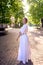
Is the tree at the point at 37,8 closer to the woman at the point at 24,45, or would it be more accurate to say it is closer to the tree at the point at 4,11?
the tree at the point at 4,11

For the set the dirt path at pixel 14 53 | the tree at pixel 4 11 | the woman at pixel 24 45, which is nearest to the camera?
the woman at pixel 24 45

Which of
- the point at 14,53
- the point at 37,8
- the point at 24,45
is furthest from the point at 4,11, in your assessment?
the point at 37,8

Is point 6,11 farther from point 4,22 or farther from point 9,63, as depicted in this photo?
point 9,63

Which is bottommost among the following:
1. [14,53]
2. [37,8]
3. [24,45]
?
[37,8]

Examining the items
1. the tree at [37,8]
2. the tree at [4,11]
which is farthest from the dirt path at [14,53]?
the tree at [37,8]

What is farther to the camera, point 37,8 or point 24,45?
point 37,8

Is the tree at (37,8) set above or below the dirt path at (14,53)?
below

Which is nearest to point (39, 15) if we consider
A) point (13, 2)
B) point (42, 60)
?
point (13, 2)

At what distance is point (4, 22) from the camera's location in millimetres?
28047

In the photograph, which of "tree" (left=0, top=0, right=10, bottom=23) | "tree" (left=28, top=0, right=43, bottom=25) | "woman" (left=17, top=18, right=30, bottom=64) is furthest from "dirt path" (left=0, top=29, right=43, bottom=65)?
"tree" (left=28, top=0, right=43, bottom=25)

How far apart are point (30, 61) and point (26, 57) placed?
31 centimetres

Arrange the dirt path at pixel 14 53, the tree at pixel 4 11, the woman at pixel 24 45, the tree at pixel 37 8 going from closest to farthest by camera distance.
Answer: the woman at pixel 24 45, the dirt path at pixel 14 53, the tree at pixel 4 11, the tree at pixel 37 8

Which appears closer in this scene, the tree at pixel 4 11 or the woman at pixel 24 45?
the woman at pixel 24 45

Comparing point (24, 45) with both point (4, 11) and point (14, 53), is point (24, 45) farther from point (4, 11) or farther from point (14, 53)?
point (4, 11)
